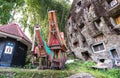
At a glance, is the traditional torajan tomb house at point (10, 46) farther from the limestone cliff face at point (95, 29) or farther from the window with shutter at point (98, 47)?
the window with shutter at point (98, 47)

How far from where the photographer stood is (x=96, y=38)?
1608 centimetres

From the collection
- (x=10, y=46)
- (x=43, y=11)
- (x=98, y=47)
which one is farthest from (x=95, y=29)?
(x=43, y=11)

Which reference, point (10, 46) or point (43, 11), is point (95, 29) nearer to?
point (10, 46)

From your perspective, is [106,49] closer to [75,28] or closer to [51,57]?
[75,28]

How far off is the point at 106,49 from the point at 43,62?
26.1 ft

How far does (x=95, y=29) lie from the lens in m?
15.7

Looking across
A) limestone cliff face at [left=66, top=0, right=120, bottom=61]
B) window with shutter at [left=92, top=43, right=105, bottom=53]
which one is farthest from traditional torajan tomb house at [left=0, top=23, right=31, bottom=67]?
window with shutter at [left=92, top=43, right=105, bottom=53]

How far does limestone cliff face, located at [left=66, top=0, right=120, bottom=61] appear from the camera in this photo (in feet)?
45.0

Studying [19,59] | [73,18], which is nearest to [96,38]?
[73,18]

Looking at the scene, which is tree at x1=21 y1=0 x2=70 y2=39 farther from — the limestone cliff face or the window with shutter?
the window with shutter

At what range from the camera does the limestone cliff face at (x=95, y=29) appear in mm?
13711

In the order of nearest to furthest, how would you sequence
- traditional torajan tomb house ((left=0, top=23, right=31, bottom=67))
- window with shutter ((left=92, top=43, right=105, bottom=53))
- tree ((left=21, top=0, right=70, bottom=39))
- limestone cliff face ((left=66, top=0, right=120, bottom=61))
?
traditional torajan tomb house ((left=0, top=23, right=31, bottom=67))
limestone cliff face ((left=66, top=0, right=120, bottom=61))
window with shutter ((left=92, top=43, right=105, bottom=53))
tree ((left=21, top=0, right=70, bottom=39))

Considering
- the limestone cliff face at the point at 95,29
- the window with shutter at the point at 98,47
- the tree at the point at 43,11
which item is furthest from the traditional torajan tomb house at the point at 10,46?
the tree at the point at 43,11

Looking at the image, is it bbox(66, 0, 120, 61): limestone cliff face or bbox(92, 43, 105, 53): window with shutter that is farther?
bbox(92, 43, 105, 53): window with shutter
